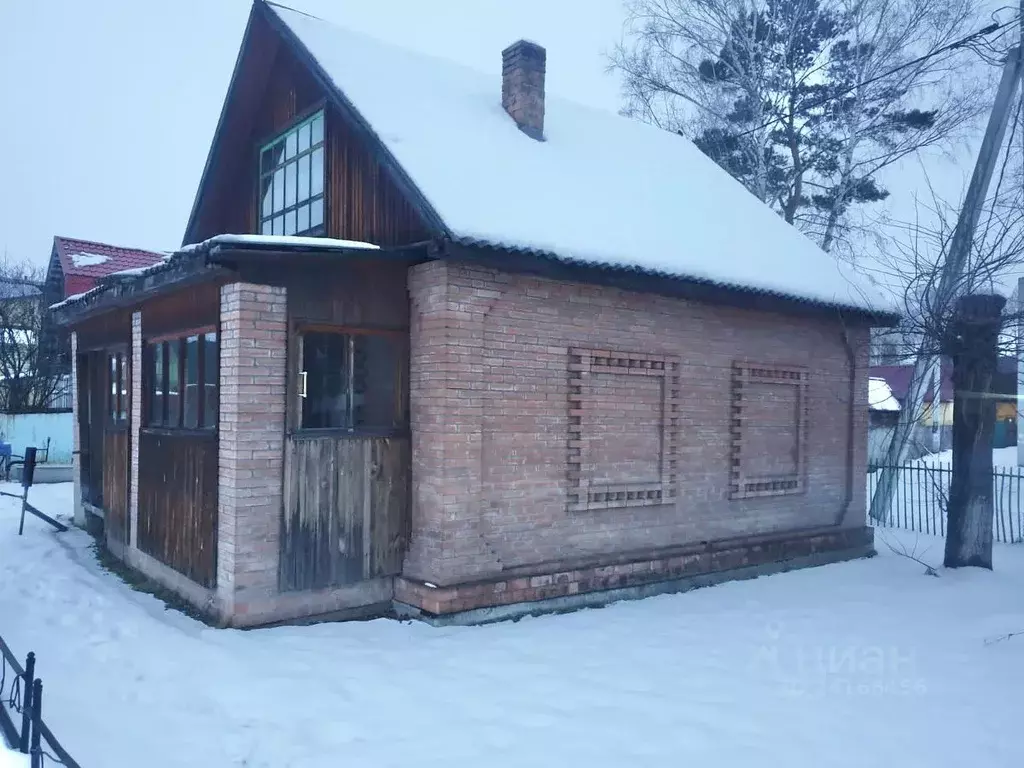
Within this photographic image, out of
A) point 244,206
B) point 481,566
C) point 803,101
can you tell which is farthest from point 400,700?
point 803,101

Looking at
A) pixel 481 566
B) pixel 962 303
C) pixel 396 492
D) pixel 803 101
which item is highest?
pixel 803 101

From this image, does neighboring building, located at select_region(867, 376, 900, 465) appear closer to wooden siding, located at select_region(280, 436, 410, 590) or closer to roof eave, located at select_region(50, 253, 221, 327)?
wooden siding, located at select_region(280, 436, 410, 590)

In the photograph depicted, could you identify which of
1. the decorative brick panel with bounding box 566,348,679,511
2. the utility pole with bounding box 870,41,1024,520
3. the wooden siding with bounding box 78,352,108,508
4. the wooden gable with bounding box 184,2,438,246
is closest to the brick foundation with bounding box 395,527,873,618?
the decorative brick panel with bounding box 566,348,679,511

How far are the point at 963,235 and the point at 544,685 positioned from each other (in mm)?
7519

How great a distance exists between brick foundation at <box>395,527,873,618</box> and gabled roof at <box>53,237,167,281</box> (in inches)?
558

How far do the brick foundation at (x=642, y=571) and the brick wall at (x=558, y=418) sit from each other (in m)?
0.13

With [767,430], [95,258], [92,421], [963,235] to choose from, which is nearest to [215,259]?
[92,421]

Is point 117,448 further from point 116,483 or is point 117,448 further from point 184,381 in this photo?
point 184,381

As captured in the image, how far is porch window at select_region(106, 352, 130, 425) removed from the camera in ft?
29.5

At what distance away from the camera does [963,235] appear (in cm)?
937

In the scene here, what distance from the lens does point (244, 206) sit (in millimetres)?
9969

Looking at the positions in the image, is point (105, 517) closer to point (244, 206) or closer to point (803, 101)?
point (244, 206)

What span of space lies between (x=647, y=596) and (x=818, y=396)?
3918 millimetres

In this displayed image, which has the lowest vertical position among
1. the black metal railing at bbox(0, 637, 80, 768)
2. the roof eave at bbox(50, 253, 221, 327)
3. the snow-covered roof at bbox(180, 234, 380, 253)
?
the black metal railing at bbox(0, 637, 80, 768)
